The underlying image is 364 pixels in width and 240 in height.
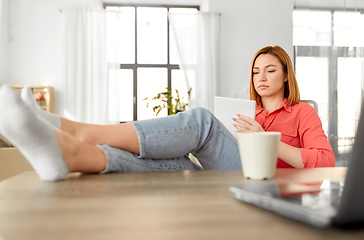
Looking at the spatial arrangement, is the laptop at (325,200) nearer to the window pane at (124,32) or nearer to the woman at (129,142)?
the woman at (129,142)

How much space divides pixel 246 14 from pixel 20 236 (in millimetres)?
4981

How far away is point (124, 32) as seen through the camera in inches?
193

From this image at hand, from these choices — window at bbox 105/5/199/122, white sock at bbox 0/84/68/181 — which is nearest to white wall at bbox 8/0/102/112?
window at bbox 105/5/199/122

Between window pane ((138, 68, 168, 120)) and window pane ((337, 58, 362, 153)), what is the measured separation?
2754 millimetres

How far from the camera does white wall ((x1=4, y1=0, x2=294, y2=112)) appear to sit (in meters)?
4.62

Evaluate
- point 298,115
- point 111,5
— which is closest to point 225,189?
point 298,115

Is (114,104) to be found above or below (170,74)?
below

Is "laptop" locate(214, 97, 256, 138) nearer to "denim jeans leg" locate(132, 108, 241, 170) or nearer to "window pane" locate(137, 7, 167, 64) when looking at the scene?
"denim jeans leg" locate(132, 108, 241, 170)

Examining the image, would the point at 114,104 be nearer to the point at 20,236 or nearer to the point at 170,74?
the point at 170,74

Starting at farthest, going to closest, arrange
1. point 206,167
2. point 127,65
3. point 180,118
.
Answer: point 127,65, point 206,167, point 180,118

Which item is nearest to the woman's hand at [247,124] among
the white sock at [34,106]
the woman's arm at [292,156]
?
the woman's arm at [292,156]

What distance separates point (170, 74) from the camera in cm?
502

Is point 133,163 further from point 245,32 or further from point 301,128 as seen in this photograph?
point 245,32

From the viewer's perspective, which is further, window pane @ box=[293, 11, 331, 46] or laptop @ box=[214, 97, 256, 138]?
window pane @ box=[293, 11, 331, 46]
